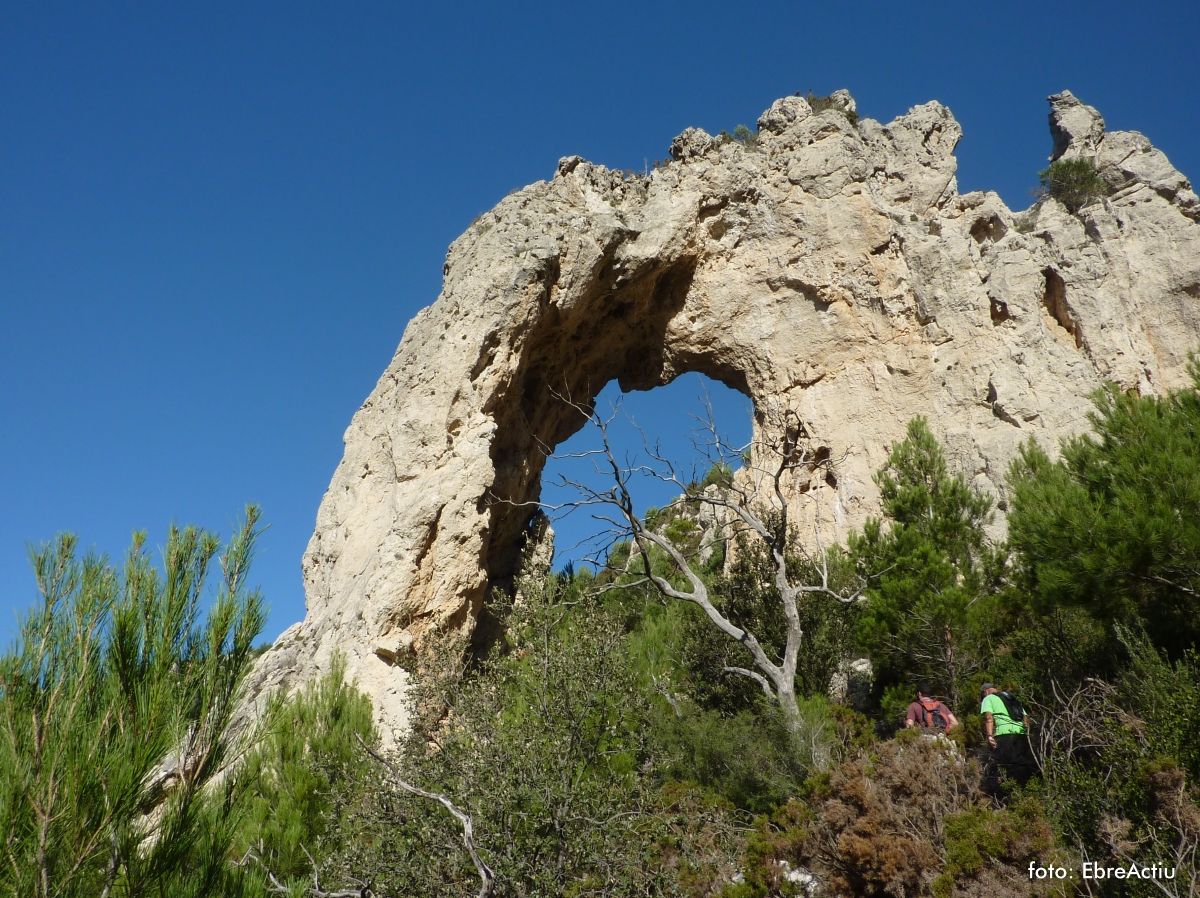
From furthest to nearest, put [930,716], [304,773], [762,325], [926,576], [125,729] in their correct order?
[762,325] < [926,576] < [930,716] < [304,773] < [125,729]

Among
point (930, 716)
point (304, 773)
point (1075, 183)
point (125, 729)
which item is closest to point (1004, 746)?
point (930, 716)

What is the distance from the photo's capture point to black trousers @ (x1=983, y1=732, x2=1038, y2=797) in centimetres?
718

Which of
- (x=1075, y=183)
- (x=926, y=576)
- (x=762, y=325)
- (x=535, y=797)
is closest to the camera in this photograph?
(x=535, y=797)

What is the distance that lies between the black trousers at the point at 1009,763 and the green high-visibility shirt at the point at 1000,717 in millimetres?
48

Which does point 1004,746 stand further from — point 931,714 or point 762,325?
point 762,325

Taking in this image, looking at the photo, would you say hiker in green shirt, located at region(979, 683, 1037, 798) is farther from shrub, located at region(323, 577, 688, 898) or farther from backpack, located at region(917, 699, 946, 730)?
shrub, located at region(323, 577, 688, 898)

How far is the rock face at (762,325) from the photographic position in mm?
14516

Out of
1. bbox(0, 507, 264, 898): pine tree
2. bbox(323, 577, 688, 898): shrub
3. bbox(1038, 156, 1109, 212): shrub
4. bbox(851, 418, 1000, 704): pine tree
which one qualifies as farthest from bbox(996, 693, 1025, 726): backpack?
bbox(1038, 156, 1109, 212): shrub

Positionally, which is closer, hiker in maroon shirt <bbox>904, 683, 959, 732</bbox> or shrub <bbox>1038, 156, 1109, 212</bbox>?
hiker in maroon shirt <bbox>904, 683, 959, 732</bbox>

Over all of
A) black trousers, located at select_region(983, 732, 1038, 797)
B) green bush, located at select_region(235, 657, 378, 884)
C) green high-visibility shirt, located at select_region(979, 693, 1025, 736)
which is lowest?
black trousers, located at select_region(983, 732, 1038, 797)

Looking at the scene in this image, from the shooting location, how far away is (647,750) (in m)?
7.53

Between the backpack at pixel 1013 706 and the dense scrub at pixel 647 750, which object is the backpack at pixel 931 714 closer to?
the dense scrub at pixel 647 750

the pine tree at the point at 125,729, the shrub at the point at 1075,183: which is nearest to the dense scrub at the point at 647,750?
the pine tree at the point at 125,729

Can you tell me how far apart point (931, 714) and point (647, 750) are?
3.70 meters
